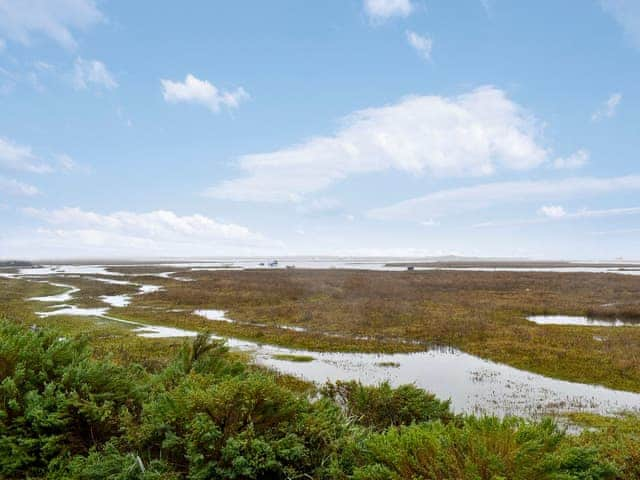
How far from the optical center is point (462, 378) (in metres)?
15.6

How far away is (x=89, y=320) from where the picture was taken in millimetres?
26891

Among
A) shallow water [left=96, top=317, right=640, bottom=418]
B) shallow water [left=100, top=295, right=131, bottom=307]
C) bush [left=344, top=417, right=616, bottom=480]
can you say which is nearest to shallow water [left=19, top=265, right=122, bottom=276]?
shallow water [left=100, top=295, right=131, bottom=307]

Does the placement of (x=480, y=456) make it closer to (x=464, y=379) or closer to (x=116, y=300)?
(x=464, y=379)

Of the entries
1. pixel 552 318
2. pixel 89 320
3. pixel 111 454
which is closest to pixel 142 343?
pixel 89 320

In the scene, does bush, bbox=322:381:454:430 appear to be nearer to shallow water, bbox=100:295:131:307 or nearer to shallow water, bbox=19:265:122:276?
shallow water, bbox=100:295:131:307

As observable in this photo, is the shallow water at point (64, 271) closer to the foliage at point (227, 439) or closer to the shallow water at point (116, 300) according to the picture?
the shallow water at point (116, 300)

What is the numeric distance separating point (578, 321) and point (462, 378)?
17858 millimetres

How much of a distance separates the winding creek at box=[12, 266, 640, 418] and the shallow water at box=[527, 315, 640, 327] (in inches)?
470

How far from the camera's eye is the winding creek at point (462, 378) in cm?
1262

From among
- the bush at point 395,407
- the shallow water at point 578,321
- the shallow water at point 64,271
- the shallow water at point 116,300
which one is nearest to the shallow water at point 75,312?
the shallow water at point 116,300

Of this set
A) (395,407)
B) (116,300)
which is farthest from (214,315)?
(395,407)

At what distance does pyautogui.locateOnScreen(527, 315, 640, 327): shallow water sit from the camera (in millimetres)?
26359

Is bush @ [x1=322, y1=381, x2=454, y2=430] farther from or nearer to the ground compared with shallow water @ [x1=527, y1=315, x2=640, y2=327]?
farther from the ground

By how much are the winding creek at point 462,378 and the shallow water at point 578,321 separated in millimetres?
11949
